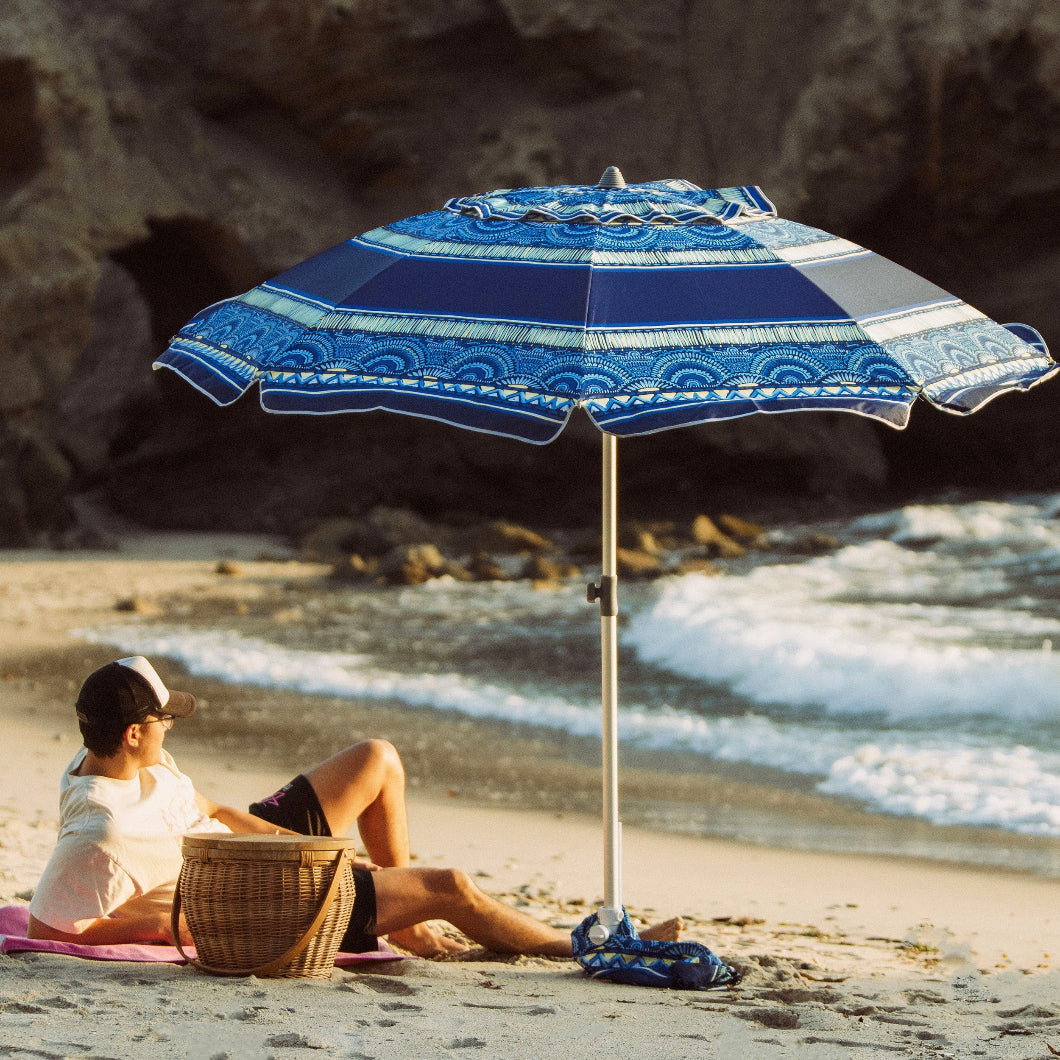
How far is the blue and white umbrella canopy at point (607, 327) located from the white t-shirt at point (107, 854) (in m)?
0.91

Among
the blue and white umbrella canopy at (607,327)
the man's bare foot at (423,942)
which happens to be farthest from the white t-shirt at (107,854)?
the blue and white umbrella canopy at (607,327)

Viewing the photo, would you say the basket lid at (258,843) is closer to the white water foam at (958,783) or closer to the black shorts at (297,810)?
the black shorts at (297,810)

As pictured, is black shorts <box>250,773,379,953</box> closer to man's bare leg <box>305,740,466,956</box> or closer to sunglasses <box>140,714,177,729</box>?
man's bare leg <box>305,740,466,956</box>

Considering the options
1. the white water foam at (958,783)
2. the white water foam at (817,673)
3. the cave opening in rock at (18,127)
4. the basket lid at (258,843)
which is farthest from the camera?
the cave opening in rock at (18,127)

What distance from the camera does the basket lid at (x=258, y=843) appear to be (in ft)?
10.2

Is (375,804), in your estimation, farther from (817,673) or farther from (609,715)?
(817,673)

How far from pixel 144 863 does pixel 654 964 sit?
4.03 ft

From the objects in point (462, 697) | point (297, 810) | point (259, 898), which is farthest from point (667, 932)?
point (462, 697)

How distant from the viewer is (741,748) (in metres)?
7.31

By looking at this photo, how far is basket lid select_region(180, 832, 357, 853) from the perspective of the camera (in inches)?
122

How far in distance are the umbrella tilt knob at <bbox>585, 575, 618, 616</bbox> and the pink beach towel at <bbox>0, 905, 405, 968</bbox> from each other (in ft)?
3.21

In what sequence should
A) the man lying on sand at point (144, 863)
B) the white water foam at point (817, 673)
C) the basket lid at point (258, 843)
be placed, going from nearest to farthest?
the basket lid at point (258, 843) → the man lying on sand at point (144, 863) → the white water foam at point (817, 673)

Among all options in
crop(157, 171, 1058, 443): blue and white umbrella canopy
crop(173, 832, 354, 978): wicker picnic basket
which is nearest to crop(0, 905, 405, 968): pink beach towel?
crop(173, 832, 354, 978): wicker picnic basket

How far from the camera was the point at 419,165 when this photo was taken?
57.8 feet
